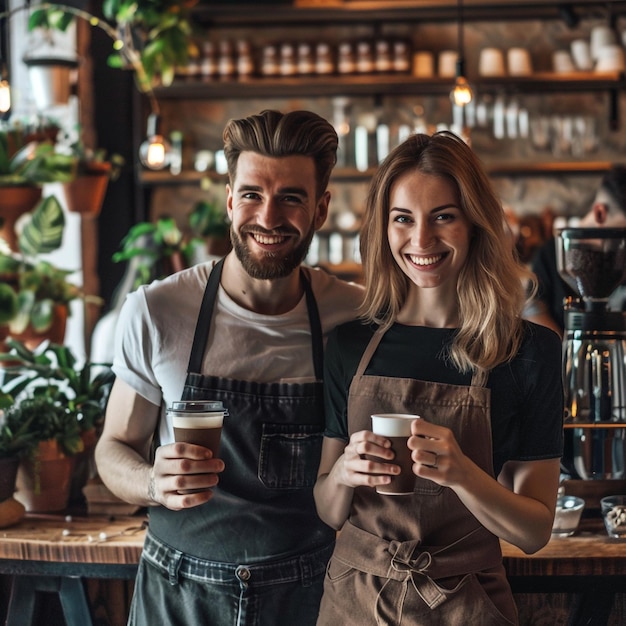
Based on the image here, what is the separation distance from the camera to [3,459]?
2430 mm

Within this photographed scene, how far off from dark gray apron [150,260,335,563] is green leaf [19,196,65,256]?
172 centimetres

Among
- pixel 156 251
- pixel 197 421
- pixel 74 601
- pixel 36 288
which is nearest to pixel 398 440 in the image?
pixel 197 421

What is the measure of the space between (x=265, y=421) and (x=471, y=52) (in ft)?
14.9

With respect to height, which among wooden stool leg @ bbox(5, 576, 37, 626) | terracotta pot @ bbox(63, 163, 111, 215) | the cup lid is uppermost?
terracotta pot @ bbox(63, 163, 111, 215)

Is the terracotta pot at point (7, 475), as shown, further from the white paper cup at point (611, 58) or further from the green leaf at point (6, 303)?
the white paper cup at point (611, 58)

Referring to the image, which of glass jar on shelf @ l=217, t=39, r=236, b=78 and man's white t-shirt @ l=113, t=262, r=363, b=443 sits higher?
glass jar on shelf @ l=217, t=39, r=236, b=78

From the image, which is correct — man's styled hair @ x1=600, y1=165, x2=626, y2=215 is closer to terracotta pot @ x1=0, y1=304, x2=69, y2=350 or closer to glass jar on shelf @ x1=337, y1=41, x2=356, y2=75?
terracotta pot @ x1=0, y1=304, x2=69, y2=350

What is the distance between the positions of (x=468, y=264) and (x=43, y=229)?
2077 mm

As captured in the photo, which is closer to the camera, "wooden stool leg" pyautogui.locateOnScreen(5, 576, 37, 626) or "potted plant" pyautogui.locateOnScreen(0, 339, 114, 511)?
"wooden stool leg" pyautogui.locateOnScreen(5, 576, 37, 626)

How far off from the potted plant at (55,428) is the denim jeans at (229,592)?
572mm

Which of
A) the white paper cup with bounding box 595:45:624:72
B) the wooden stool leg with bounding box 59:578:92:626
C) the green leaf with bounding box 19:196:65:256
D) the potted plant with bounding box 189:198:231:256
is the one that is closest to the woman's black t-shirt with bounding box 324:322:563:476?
the wooden stool leg with bounding box 59:578:92:626

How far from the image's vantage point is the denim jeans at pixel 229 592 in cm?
203

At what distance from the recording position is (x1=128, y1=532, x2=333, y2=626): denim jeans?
2.03 metres

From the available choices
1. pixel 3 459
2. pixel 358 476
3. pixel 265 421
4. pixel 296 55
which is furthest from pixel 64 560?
pixel 296 55
